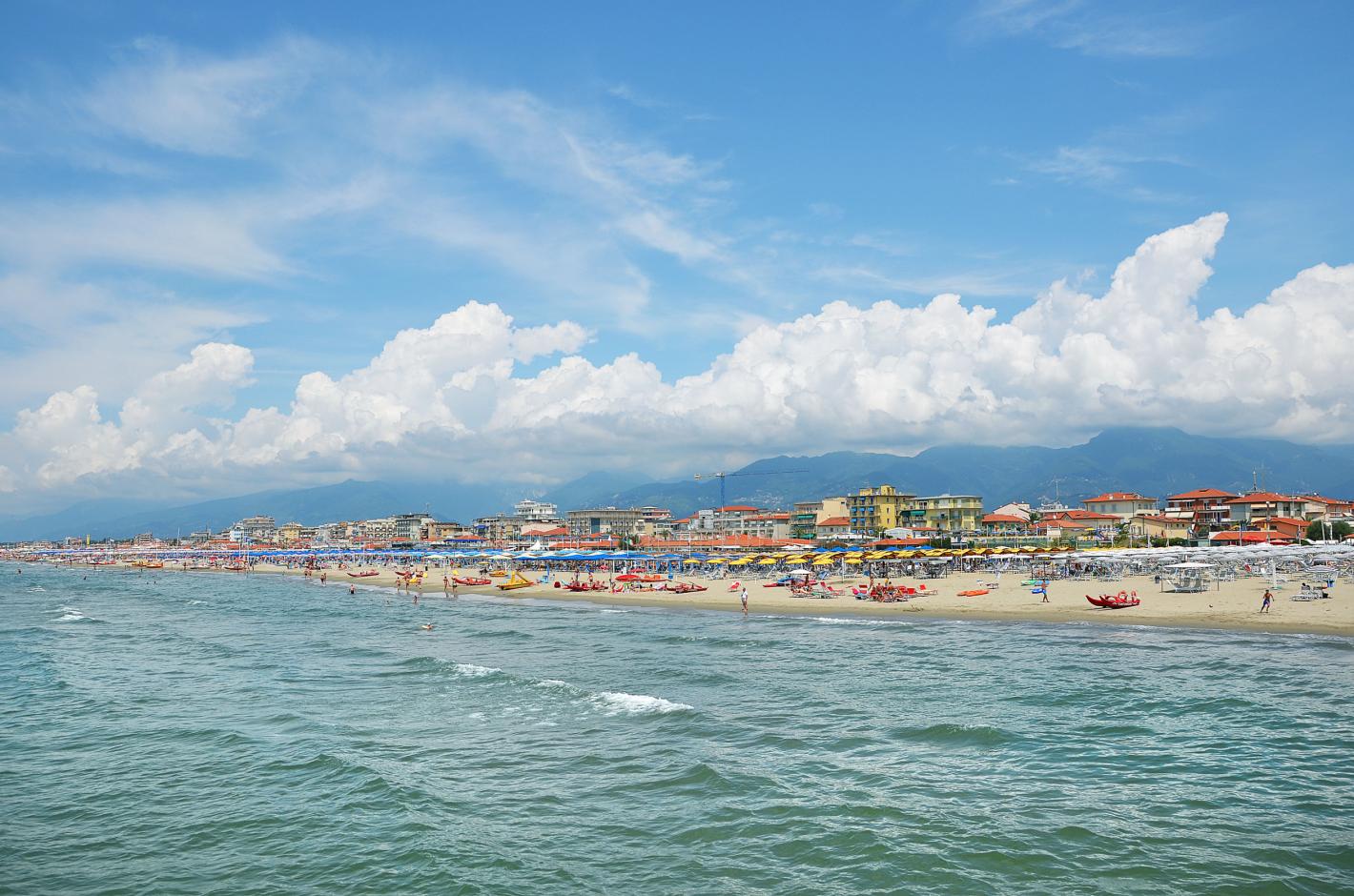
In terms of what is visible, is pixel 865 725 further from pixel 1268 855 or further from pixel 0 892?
pixel 0 892

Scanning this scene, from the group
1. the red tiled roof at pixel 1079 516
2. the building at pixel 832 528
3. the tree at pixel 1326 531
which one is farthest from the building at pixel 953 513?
the tree at pixel 1326 531

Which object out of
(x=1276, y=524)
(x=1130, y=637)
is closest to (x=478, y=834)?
(x=1130, y=637)

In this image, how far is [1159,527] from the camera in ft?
357

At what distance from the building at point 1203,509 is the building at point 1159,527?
3.86 ft

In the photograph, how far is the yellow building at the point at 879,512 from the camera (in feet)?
449

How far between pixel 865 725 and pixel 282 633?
32.6 meters

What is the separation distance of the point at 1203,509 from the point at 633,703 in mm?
121091

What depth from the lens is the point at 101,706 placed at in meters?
24.3

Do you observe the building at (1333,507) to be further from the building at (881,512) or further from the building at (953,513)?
the building at (881,512)

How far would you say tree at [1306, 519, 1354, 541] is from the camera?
278 feet

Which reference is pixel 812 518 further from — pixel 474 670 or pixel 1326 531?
pixel 474 670

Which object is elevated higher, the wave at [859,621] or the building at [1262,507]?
the building at [1262,507]

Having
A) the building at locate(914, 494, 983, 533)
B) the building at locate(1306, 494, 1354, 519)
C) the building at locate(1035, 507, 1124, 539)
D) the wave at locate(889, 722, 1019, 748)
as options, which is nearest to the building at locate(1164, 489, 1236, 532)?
the building at locate(1035, 507, 1124, 539)

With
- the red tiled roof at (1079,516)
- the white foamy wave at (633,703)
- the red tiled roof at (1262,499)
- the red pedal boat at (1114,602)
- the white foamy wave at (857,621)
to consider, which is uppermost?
the red tiled roof at (1262,499)
